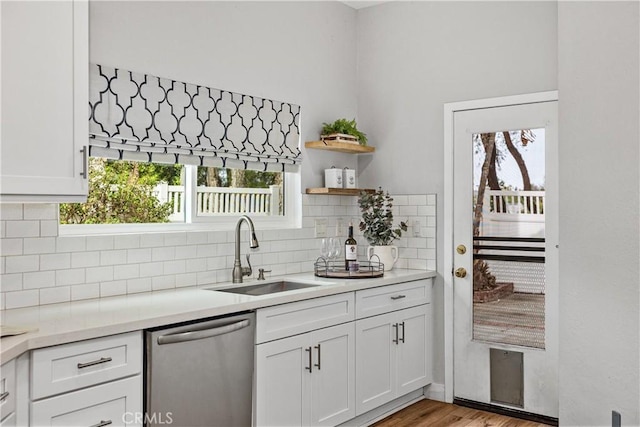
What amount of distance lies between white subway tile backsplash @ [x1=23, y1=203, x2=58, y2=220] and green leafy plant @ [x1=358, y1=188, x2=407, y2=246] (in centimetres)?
209

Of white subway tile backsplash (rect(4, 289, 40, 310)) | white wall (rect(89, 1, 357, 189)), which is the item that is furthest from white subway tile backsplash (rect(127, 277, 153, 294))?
white wall (rect(89, 1, 357, 189))

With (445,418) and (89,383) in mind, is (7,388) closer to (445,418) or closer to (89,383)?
(89,383)

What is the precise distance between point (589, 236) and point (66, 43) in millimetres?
2002

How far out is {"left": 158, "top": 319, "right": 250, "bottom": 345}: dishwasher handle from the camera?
2333mm

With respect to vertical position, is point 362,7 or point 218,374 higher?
point 362,7

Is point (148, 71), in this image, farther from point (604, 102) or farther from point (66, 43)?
point (604, 102)

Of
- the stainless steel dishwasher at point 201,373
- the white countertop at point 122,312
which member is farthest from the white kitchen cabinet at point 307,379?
the white countertop at point 122,312

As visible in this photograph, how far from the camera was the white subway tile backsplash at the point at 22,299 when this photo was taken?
2496mm

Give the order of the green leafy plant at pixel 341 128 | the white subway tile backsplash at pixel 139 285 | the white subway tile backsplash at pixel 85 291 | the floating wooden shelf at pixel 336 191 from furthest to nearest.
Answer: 1. the green leafy plant at pixel 341 128
2. the floating wooden shelf at pixel 336 191
3. the white subway tile backsplash at pixel 139 285
4. the white subway tile backsplash at pixel 85 291

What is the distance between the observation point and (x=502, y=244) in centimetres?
382

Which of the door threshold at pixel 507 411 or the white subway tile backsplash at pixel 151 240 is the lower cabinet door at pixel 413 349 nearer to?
the door threshold at pixel 507 411

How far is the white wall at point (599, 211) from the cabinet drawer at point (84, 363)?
5.01 feet

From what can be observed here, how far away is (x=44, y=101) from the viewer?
226cm

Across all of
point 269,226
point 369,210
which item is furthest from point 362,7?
point 269,226
